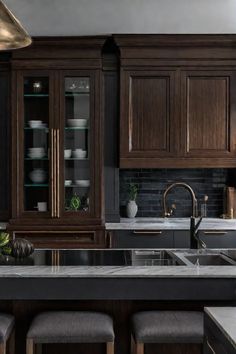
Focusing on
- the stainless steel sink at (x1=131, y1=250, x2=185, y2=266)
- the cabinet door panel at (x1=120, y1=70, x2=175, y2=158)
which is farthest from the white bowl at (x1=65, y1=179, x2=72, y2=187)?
the stainless steel sink at (x1=131, y1=250, x2=185, y2=266)

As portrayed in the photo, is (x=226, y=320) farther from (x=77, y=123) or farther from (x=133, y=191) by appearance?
(x=133, y=191)

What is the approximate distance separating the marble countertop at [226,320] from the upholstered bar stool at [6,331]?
1118mm

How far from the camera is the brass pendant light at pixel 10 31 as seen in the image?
241 cm

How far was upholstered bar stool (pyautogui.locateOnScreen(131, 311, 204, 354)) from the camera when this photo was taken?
8.51 feet

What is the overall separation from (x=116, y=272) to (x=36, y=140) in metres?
2.36

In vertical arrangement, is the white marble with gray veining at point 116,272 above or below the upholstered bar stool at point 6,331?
above

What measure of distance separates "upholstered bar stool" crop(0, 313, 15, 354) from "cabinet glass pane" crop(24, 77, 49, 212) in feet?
6.72

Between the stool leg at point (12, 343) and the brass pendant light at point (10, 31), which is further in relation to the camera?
the stool leg at point (12, 343)

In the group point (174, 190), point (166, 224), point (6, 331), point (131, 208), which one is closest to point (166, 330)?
point (6, 331)

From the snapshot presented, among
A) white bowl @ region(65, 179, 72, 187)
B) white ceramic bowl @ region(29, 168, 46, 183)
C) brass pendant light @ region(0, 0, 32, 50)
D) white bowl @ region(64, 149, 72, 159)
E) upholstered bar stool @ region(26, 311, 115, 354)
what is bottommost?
upholstered bar stool @ region(26, 311, 115, 354)

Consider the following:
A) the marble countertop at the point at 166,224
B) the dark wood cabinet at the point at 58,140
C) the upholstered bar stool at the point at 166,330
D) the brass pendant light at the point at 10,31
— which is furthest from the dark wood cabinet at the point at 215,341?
the dark wood cabinet at the point at 58,140

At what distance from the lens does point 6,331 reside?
104 inches

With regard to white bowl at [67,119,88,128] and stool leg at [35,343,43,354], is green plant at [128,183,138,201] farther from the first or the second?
stool leg at [35,343,43,354]

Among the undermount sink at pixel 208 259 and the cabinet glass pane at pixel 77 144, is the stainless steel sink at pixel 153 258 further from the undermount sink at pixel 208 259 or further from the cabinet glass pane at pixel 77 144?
the cabinet glass pane at pixel 77 144
